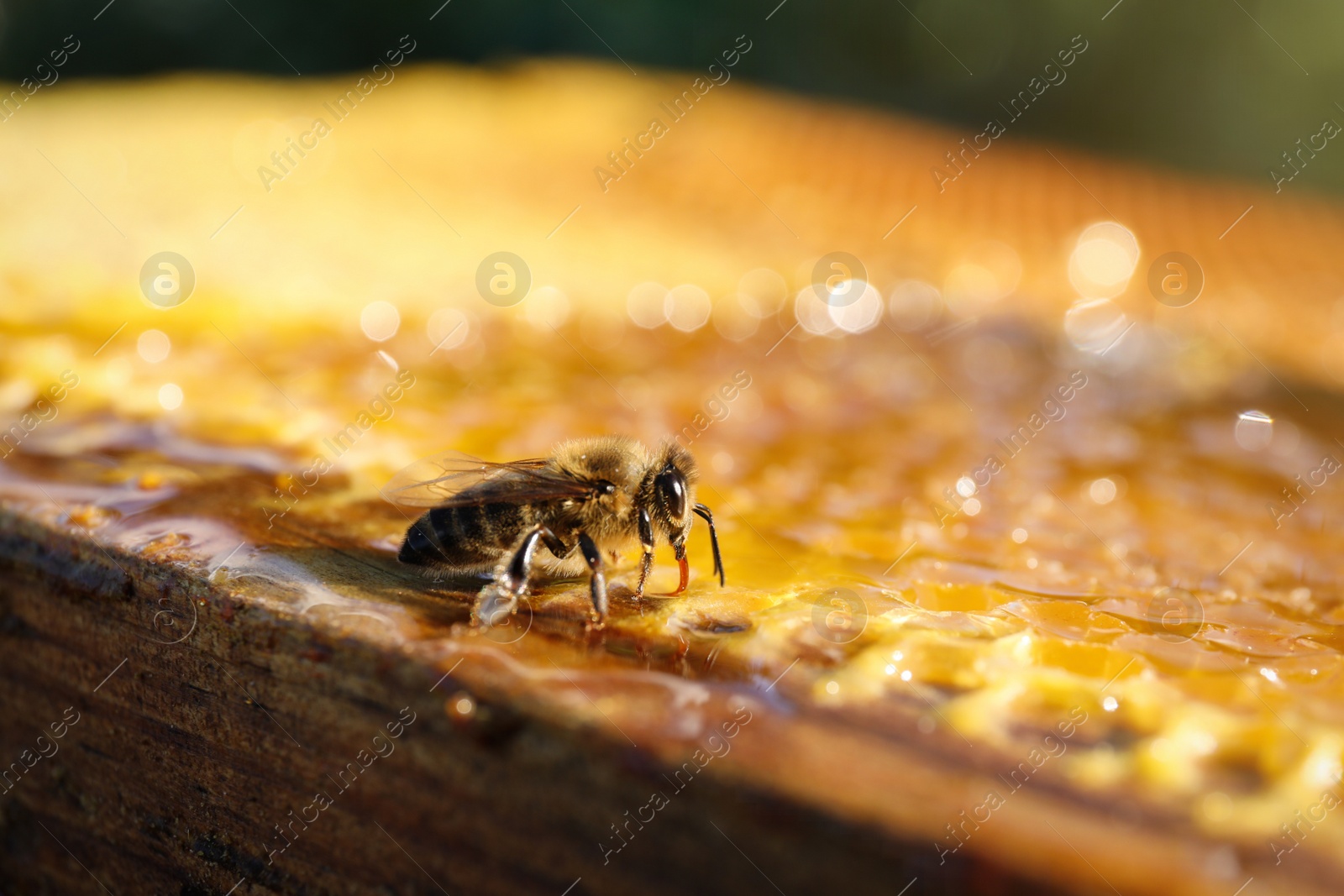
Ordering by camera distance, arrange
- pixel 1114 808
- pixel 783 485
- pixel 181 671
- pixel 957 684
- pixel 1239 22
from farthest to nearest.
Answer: pixel 1239 22 → pixel 783 485 → pixel 181 671 → pixel 957 684 → pixel 1114 808

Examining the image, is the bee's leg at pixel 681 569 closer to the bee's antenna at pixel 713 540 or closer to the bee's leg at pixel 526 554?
the bee's antenna at pixel 713 540

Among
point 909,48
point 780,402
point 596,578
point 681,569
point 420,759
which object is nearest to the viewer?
point 420,759

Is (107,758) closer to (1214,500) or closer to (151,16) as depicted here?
(1214,500)

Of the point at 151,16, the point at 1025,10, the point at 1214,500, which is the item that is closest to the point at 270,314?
the point at 1214,500

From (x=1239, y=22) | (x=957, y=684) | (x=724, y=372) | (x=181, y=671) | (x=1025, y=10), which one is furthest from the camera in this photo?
(x=1239, y=22)

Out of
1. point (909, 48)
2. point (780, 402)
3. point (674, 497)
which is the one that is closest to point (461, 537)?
point (674, 497)

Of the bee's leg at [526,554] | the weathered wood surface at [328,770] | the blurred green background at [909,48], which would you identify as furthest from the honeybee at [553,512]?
the blurred green background at [909,48]

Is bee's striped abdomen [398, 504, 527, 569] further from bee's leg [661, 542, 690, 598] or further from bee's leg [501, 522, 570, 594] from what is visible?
bee's leg [661, 542, 690, 598]

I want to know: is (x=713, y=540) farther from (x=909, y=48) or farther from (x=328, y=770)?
(x=909, y=48)
